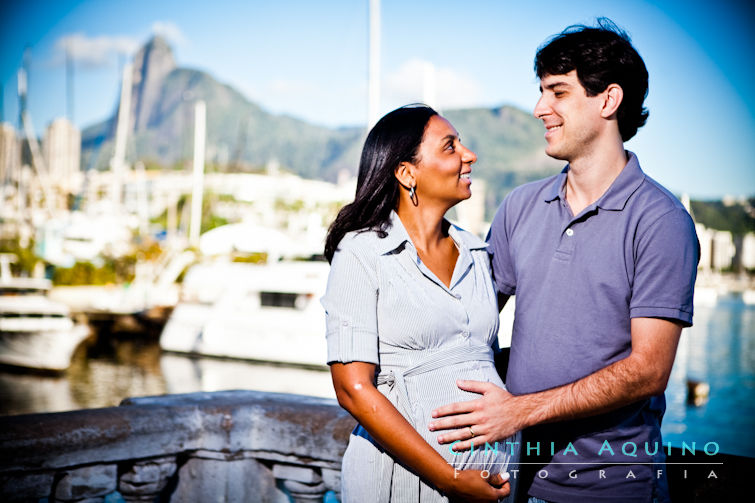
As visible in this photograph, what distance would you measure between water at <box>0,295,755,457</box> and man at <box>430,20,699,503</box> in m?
16.3

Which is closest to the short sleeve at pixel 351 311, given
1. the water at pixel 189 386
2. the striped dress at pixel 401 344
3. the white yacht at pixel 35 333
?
the striped dress at pixel 401 344

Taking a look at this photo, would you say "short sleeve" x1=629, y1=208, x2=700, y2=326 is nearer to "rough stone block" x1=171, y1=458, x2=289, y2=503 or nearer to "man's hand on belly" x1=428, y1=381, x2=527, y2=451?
"man's hand on belly" x1=428, y1=381, x2=527, y2=451

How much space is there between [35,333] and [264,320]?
A: 717 cm

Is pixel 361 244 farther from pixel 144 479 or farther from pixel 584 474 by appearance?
pixel 144 479

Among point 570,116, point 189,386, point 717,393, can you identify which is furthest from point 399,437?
point 717,393

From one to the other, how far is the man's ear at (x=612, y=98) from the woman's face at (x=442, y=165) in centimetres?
47

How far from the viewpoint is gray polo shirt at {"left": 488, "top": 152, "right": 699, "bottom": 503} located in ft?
6.64

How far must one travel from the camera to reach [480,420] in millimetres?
2025

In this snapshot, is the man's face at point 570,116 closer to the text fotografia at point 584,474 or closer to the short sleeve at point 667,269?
the short sleeve at point 667,269

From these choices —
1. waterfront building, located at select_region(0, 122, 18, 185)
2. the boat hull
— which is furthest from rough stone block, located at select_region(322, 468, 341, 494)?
waterfront building, located at select_region(0, 122, 18, 185)

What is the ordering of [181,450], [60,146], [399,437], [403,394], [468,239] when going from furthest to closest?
[60,146], [181,450], [468,239], [403,394], [399,437]

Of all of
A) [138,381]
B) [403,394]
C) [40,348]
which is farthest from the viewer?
[40,348]

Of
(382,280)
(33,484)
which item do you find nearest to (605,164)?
(382,280)

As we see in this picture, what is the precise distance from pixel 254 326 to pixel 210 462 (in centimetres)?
1918
